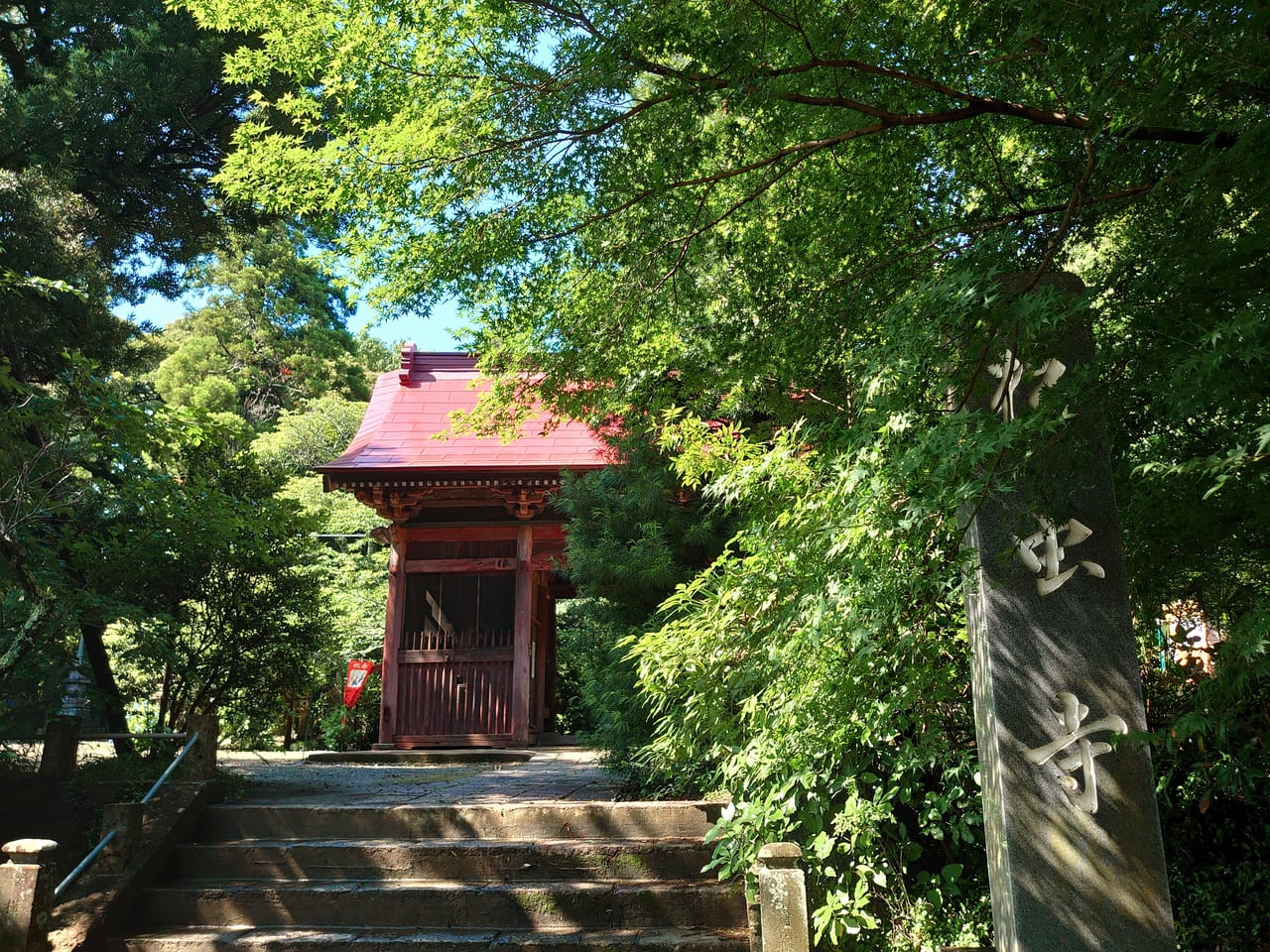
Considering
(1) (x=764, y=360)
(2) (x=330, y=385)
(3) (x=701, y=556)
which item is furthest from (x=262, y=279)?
(1) (x=764, y=360)

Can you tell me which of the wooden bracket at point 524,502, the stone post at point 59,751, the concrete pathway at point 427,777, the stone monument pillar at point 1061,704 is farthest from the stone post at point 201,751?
the stone monument pillar at point 1061,704

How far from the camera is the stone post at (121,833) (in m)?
4.98

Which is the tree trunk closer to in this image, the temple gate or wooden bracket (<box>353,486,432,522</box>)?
the temple gate

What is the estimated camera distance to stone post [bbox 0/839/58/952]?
4266 millimetres

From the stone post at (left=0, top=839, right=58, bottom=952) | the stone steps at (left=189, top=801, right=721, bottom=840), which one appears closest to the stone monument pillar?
the stone steps at (left=189, top=801, right=721, bottom=840)

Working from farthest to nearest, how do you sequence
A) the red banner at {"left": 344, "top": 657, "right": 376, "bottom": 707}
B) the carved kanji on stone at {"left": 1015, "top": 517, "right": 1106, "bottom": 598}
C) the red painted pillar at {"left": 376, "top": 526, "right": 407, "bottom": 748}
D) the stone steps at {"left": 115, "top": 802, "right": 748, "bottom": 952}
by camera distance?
1. the red banner at {"left": 344, "top": 657, "right": 376, "bottom": 707}
2. the red painted pillar at {"left": 376, "top": 526, "right": 407, "bottom": 748}
3. the stone steps at {"left": 115, "top": 802, "right": 748, "bottom": 952}
4. the carved kanji on stone at {"left": 1015, "top": 517, "right": 1106, "bottom": 598}

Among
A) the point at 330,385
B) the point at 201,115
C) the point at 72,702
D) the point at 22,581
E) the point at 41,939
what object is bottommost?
the point at 41,939

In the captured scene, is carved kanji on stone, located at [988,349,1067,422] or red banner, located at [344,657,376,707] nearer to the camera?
carved kanji on stone, located at [988,349,1067,422]

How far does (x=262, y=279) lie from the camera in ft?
79.8

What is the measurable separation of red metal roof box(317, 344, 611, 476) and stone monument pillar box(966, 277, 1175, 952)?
18.7ft

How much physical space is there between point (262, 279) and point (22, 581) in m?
20.0

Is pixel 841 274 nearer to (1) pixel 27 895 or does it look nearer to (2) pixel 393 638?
(1) pixel 27 895

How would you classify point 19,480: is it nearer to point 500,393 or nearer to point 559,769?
point 500,393

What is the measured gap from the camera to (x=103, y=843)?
500 centimetres
